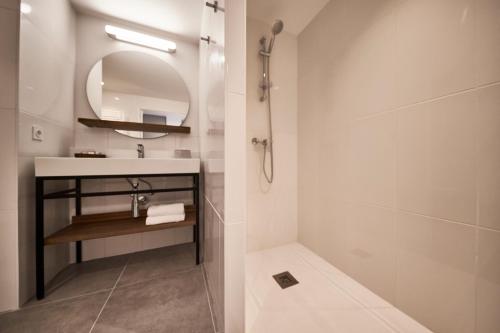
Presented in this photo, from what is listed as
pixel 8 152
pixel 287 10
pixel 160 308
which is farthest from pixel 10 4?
pixel 160 308

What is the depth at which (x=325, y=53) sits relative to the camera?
1314 mm

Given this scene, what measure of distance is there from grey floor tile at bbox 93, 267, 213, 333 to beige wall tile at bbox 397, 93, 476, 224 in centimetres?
123

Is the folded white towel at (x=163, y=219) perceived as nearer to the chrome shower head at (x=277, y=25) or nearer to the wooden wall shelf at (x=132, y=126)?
the wooden wall shelf at (x=132, y=126)

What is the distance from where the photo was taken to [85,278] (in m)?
1.16

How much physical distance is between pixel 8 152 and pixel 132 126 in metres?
0.70

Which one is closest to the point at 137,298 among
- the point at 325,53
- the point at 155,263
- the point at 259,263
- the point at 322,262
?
the point at 155,263

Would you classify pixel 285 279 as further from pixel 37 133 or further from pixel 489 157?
pixel 37 133

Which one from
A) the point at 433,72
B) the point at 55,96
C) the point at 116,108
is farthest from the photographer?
the point at 116,108

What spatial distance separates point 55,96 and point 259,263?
196 centimetres

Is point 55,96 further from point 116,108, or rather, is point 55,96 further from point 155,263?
point 155,263

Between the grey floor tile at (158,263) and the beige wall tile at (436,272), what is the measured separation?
4.52 ft

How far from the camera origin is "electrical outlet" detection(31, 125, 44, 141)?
3.24 feet

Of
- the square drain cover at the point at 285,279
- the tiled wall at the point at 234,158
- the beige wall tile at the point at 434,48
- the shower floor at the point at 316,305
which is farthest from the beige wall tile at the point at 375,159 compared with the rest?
the tiled wall at the point at 234,158

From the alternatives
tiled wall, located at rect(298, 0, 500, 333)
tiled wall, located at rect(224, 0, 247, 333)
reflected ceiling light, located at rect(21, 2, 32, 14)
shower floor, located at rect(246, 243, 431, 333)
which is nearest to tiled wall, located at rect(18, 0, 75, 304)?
reflected ceiling light, located at rect(21, 2, 32, 14)
